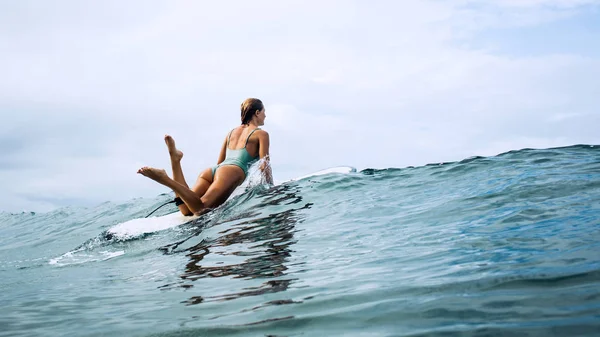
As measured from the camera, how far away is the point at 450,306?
258 cm

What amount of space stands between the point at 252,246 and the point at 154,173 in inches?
81.6

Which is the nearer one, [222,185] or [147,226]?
[147,226]

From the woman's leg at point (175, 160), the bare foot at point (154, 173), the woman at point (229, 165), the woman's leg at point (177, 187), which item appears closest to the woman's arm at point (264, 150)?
the woman at point (229, 165)

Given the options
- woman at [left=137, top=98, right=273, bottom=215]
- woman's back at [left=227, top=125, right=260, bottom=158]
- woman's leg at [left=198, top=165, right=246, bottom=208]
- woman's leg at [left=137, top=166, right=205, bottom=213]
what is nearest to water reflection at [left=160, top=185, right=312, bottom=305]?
woman's leg at [left=198, top=165, right=246, bottom=208]

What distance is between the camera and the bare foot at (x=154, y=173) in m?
6.45

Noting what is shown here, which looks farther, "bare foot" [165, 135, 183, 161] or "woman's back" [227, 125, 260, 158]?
"woman's back" [227, 125, 260, 158]

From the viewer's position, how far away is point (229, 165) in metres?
7.96

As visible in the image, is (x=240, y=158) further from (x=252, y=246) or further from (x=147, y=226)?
(x=252, y=246)

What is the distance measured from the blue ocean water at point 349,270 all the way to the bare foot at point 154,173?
2.62ft

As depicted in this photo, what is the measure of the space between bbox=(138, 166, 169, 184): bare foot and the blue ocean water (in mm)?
799

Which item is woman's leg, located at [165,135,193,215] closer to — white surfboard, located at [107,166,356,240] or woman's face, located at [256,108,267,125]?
white surfboard, located at [107,166,356,240]

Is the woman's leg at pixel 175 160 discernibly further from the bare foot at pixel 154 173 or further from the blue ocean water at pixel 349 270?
the blue ocean water at pixel 349 270

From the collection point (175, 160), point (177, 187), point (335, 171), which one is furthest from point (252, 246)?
point (335, 171)

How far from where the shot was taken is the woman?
23.5 feet
